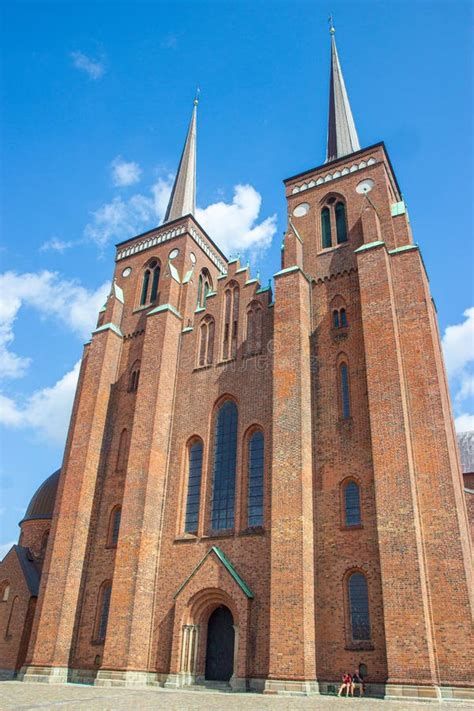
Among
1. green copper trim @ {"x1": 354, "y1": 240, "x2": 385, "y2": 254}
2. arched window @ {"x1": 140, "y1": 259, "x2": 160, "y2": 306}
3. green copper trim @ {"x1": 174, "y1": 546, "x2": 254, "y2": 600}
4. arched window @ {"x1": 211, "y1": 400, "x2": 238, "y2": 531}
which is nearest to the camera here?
green copper trim @ {"x1": 174, "y1": 546, "x2": 254, "y2": 600}

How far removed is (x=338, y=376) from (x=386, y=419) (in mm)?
3383

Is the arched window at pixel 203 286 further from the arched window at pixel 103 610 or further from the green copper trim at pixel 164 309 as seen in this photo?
the arched window at pixel 103 610

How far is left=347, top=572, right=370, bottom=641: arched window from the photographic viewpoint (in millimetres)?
17031

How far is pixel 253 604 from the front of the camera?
736 inches

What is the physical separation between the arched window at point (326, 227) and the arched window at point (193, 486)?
35.1 feet

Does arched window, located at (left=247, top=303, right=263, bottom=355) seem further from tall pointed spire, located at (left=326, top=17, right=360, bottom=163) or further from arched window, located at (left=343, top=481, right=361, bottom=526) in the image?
tall pointed spire, located at (left=326, top=17, right=360, bottom=163)

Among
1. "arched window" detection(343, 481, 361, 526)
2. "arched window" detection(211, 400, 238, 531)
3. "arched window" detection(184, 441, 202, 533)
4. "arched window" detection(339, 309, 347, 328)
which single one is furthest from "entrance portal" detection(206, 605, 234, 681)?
"arched window" detection(339, 309, 347, 328)

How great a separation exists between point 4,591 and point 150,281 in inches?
709

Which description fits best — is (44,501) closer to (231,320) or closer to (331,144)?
(231,320)

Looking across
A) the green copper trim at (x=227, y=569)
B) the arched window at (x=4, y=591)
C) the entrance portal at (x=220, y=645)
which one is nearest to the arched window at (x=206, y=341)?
the green copper trim at (x=227, y=569)

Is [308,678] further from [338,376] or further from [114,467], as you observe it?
[114,467]

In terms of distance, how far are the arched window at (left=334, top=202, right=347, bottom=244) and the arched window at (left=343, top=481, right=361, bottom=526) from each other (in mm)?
11379

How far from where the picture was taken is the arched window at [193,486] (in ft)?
72.8

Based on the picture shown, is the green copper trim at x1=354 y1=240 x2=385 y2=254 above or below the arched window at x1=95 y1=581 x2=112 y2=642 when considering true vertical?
above
